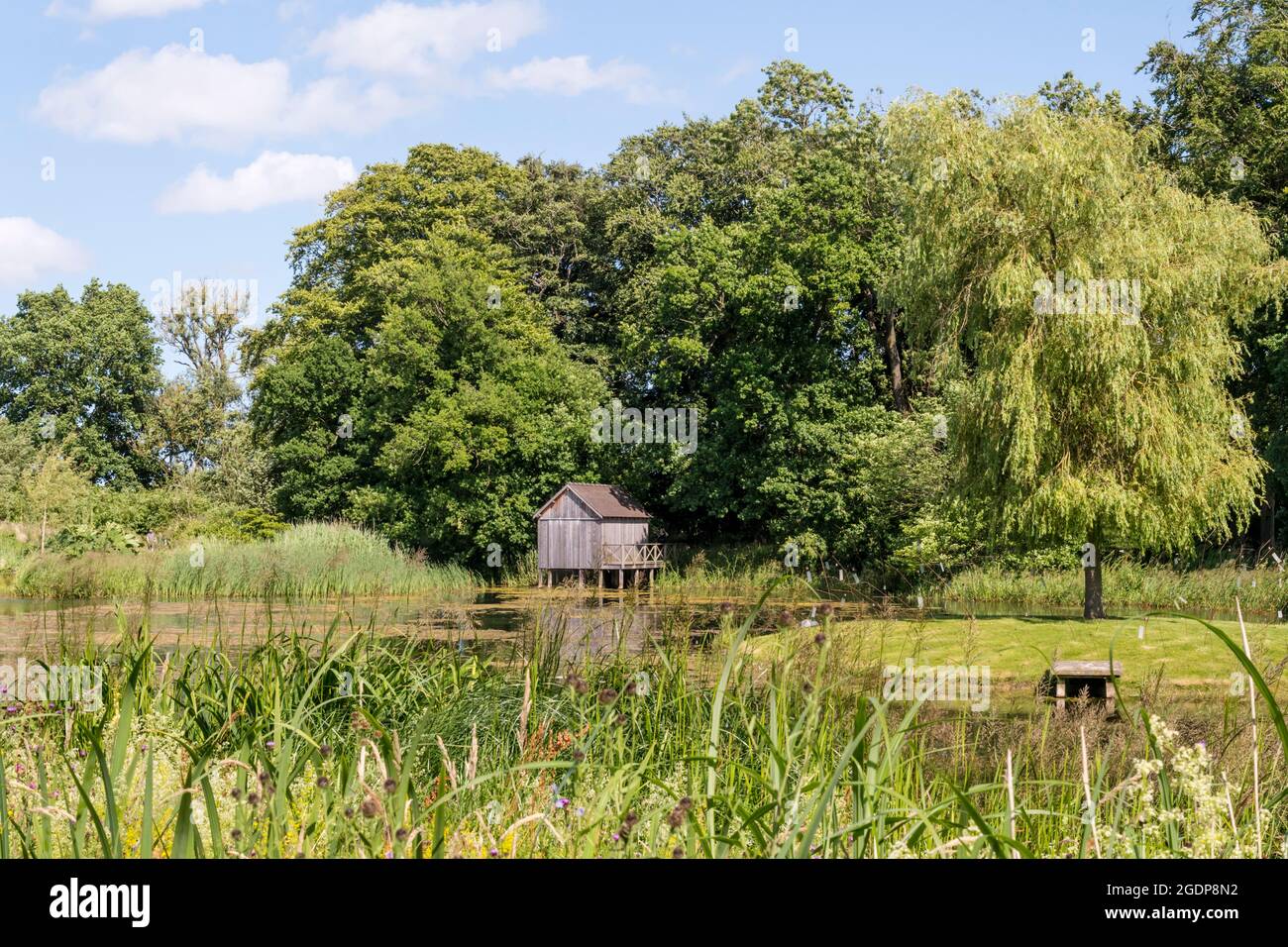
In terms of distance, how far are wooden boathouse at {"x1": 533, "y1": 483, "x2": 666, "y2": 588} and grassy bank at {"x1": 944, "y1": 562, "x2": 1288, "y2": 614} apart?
10778mm

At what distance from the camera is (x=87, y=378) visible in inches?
2000

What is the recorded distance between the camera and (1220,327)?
20484mm

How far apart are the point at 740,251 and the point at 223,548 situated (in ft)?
53.5

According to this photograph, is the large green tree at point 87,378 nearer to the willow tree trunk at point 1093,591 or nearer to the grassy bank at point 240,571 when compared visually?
the grassy bank at point 240,571

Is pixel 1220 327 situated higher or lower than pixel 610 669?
higher

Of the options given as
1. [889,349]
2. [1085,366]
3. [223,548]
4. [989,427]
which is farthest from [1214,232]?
[223,548]

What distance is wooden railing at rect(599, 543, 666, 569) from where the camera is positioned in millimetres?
33344

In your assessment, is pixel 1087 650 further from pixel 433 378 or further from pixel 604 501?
pixel 433 378

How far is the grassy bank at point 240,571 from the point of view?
21859 millimetres

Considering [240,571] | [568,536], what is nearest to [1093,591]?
[240,571]

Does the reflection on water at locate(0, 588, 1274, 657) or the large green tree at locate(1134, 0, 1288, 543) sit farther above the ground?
the large green tree at locate(1134, 0, 1288, 543)

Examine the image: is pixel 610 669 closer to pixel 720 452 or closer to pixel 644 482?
pixel 720 452

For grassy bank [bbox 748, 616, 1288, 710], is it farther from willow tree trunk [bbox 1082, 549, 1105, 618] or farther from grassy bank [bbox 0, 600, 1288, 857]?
grassy bank [bbox 0, 600, 1288, 857]

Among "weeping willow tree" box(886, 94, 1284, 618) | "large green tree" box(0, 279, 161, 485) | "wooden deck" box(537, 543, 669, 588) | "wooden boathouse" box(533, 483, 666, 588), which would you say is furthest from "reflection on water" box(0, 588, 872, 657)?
"large green tree" box(0, 279, 161, 485)
